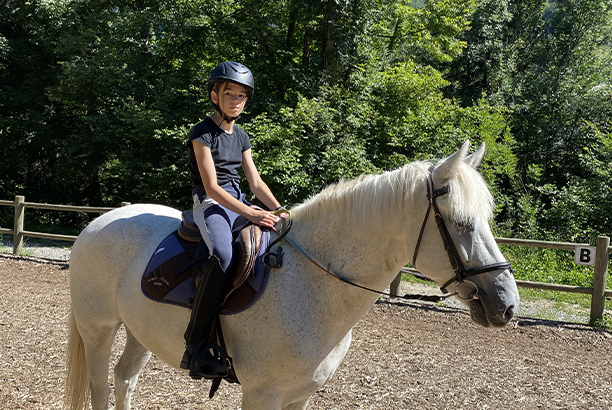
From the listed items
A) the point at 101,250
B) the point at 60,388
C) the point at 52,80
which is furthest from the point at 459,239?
the point at 52,80

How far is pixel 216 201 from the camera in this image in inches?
99.8

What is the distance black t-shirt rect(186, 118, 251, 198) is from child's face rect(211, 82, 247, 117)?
116 mm

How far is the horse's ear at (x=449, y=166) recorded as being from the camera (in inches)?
83.5

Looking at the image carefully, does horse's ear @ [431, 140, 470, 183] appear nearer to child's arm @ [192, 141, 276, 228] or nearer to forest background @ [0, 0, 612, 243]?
child's arm @ [192, 141, 276, 228]

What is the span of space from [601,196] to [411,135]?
6.09m

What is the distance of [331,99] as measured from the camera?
42.4 feet

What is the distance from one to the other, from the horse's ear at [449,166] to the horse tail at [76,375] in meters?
2.87

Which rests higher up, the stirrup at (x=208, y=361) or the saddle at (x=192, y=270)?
the saddle at (x=192, y=270)

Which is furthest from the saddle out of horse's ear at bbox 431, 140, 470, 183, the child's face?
horse's ear at bbox 431, 140, 470, 183

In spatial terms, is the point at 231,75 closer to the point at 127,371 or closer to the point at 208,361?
the point at 208,361

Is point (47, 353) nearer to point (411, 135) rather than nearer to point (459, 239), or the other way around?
point (459, 239)

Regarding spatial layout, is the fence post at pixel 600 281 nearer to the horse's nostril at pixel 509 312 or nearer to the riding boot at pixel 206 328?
the horse's nostril at pixel 509 312

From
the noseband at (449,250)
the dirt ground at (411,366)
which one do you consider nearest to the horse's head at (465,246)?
the noseband at (449,250)

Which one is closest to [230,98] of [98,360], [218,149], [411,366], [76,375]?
[218,149]
